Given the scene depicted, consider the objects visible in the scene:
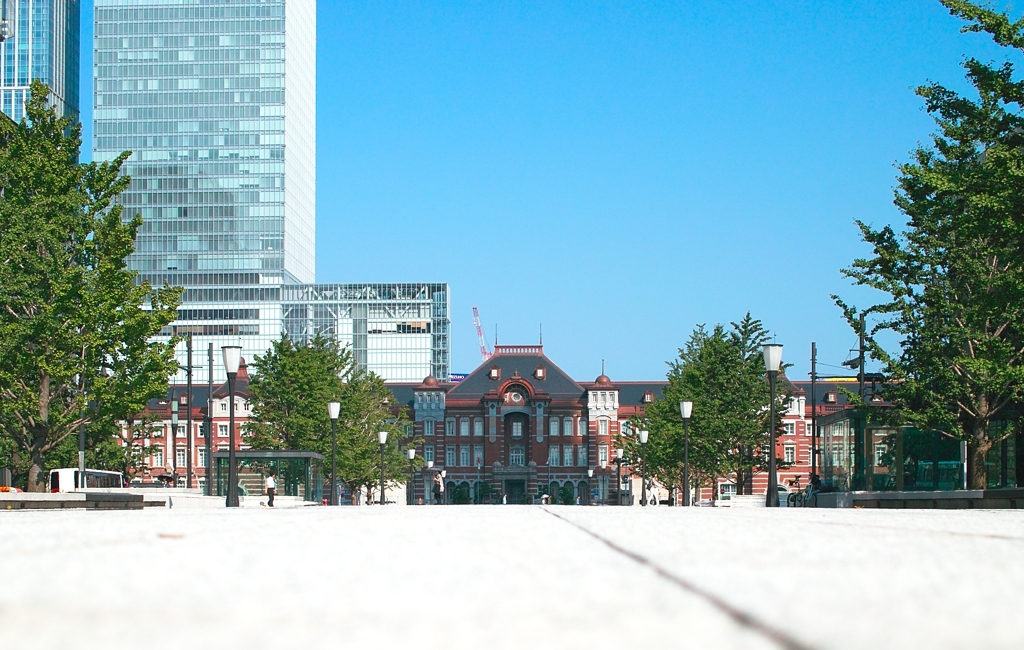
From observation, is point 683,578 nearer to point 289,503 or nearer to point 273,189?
point 289,503

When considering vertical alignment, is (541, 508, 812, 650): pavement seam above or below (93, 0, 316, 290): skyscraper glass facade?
below

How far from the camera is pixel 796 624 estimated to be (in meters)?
2.80

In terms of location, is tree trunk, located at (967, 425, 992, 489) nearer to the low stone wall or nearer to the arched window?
the low stone wall

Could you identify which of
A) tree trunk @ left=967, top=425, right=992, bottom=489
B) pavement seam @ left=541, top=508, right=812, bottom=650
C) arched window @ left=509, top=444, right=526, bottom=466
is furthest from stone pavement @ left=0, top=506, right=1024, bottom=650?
arched window @ left=509, top=444, right=526, bottom=466

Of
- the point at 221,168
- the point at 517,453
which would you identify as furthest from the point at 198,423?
the point at 221,168

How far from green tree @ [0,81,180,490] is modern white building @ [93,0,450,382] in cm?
13616

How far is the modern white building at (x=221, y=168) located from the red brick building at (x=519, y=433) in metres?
61.7

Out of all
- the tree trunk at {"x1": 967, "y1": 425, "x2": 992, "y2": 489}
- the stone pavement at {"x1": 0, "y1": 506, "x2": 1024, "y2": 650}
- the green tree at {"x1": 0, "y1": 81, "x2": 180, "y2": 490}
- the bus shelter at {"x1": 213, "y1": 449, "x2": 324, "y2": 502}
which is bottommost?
the bus shelter at {"x1": 213, "y1": 449, "x2": 324, "y2": 502}

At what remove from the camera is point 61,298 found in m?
29.7

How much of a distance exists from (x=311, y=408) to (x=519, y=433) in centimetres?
5379

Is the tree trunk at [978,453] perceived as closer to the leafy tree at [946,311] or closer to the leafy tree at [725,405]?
the leafy tree at [946,311]

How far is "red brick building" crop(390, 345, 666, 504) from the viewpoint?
350 ft

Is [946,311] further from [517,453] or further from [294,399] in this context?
[517,453]

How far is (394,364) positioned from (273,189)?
29.5m
